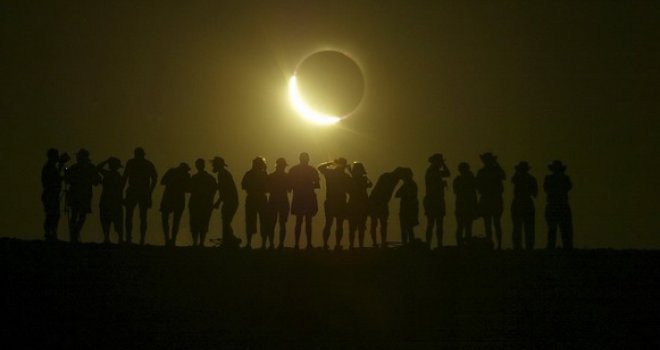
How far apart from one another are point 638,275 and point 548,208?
4851 millimetres

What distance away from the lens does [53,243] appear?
21.5 m

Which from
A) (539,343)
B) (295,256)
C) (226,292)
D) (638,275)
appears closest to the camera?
(539,343)

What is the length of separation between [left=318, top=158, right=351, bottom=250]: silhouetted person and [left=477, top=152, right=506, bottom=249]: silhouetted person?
328cm

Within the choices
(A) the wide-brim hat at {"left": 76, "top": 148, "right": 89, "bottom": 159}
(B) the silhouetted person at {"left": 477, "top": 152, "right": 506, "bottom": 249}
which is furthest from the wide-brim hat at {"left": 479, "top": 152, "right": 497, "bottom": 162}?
(A) the wide-brim hat at {"left": 76, "top": 148, "right": 89, "bottom": 159}

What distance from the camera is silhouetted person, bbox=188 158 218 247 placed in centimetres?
2334

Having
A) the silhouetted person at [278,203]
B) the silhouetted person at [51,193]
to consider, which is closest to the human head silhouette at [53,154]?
the silhouetted person at [51,193]

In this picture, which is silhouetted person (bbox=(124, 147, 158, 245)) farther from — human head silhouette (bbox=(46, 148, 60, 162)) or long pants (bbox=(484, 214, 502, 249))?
long pants (bbox=(484, 214, 502, 249))

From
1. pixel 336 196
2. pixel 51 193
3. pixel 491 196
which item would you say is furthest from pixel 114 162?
pixel 491 196

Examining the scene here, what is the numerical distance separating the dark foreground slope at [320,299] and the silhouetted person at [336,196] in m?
2.11

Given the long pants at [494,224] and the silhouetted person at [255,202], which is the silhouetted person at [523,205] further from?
the silhouetted person at [255,202]

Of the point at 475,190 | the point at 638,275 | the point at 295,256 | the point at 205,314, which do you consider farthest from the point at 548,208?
the point at 205,314

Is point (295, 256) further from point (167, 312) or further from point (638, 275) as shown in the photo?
point (638, 275)

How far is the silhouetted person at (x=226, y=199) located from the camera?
23422 millimetres

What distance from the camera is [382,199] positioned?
23.8m
